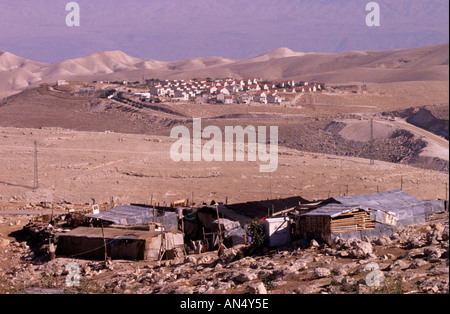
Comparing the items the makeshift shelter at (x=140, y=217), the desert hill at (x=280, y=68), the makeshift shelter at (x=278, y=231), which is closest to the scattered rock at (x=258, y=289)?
the makeshift shelter at (x=278, y=231)

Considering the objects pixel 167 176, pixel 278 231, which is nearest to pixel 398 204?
pixel 278 231

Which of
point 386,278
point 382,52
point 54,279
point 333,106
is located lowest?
point 54,279

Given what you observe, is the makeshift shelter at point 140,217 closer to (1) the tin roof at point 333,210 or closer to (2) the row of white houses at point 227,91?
(1) the tin roof at point 333,210

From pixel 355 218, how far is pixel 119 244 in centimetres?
479

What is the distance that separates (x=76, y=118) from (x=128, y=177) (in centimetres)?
2416

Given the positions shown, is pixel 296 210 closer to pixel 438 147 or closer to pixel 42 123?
pixel 438 147

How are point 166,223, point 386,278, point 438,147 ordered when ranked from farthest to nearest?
point 438,147 < point 166,223 < point 386,278

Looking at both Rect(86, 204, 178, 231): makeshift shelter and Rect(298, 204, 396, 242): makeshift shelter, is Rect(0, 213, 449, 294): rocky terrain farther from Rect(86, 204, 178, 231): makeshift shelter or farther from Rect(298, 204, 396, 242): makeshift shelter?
Rect(86, 204, 178, 231): makeshift shelter

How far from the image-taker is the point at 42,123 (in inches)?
1679

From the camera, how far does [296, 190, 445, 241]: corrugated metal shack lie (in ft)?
33.2

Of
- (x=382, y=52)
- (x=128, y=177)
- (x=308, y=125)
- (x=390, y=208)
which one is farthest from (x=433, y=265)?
(x=382, y=52)

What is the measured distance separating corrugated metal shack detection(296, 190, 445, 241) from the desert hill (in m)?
59.3

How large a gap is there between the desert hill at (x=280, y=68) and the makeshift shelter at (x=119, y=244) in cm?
6163

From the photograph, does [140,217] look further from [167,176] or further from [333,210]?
[167,176]
